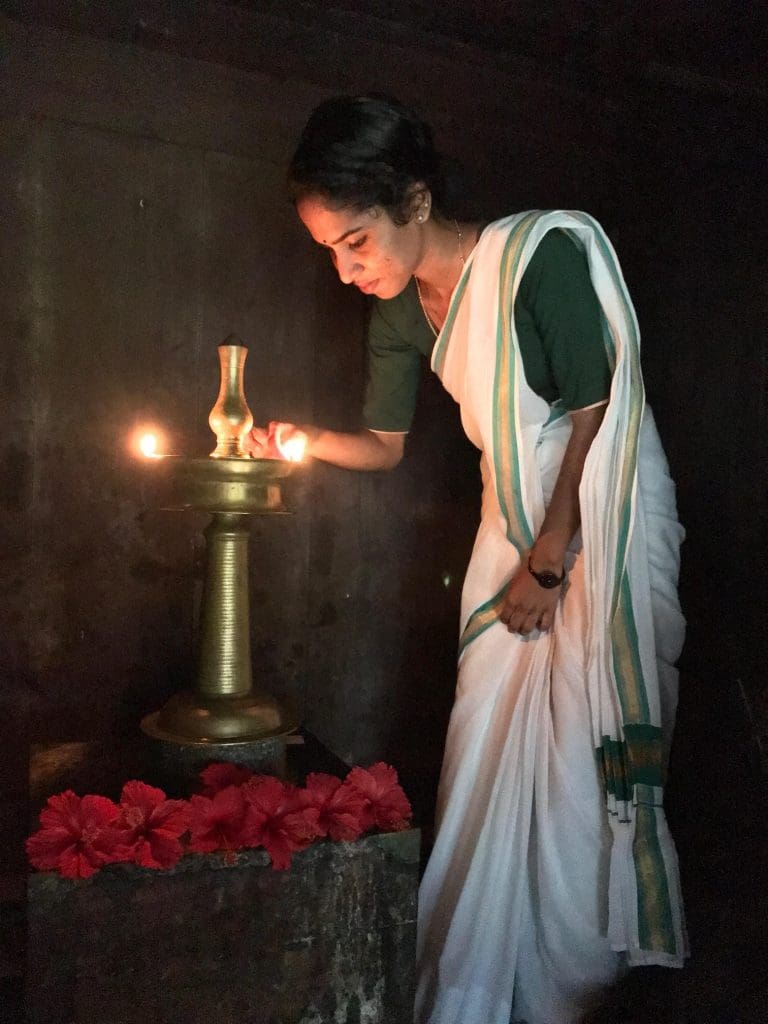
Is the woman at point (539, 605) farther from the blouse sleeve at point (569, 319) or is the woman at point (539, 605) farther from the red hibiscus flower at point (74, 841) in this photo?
the red hibiscus flower at point (74, 841)

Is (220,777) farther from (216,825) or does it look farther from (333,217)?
(333,217)

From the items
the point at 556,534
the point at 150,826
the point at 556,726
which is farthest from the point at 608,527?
the point at 150,826

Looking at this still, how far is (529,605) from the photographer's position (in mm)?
1284

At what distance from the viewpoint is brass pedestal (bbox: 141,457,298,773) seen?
119 centimetres

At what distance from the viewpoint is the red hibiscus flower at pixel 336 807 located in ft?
3.54

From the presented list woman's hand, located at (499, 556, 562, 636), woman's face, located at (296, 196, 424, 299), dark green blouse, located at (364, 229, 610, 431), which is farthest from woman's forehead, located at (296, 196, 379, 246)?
woman's hand, located at (499, 556, 562, 636)

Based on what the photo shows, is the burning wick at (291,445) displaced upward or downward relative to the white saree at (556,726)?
upward

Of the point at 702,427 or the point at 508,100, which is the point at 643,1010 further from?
the point at 508,100

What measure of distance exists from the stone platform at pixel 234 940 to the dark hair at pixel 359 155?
92 cm

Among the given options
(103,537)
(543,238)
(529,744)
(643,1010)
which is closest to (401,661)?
(529,744)

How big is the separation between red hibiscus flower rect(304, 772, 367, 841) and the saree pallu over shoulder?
0.34 metres

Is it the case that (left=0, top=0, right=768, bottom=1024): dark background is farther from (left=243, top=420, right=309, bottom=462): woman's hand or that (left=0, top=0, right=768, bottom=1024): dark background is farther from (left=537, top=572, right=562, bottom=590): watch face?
(left=537, top=572, right=562, bottom=590): watch face

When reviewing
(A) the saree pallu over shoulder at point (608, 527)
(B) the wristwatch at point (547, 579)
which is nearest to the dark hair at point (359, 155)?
(A) the saree pallu over shoulder at point (608, 527)

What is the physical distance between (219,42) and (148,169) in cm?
27
